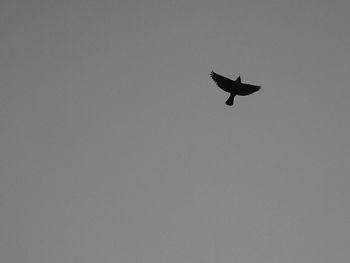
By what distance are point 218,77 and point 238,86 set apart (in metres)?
0.63

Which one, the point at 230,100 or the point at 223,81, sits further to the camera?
the point at 230,100

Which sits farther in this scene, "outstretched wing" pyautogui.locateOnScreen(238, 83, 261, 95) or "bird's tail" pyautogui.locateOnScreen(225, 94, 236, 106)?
"bird's tail" pyautogui.locateOnScreen(225, 94, 236, 106)

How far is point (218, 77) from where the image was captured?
24922mm

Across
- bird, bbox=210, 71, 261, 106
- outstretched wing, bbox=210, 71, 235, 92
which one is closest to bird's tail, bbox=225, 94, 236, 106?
bird, bbox=210, 71, 261, 106

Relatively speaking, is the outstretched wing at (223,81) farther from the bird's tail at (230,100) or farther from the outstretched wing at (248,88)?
the outstretched wing at (248,88)

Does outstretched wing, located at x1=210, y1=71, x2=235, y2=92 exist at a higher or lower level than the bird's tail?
higher

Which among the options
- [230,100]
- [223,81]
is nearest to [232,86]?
[223,81]

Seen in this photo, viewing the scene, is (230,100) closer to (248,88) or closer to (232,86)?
(232,86)

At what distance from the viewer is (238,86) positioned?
24.8m

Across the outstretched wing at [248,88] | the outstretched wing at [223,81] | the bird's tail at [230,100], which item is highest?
the outstretched wing at [223,81]

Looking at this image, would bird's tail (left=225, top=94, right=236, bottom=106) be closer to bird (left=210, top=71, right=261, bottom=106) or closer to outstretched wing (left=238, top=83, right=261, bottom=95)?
bird (left=210, top=71, right=261, bottom=106)

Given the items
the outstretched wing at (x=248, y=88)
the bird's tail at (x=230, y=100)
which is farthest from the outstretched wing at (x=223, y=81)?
the outstretched wing at (x=248, y=88)

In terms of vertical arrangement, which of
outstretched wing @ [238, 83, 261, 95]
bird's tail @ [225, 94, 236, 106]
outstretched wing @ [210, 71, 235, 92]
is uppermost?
outstretched wing @ [210, 71, 235, 92]

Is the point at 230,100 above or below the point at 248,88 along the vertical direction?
below
